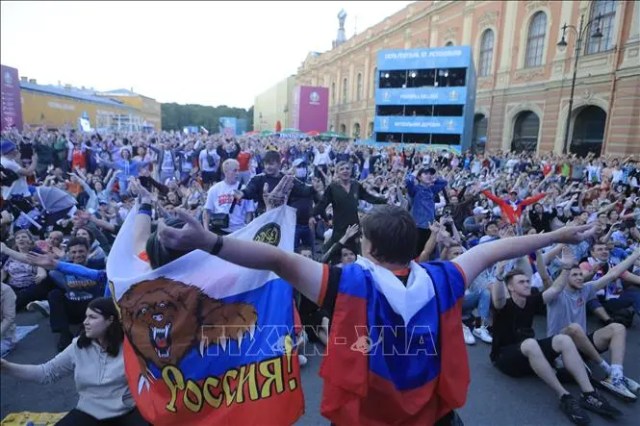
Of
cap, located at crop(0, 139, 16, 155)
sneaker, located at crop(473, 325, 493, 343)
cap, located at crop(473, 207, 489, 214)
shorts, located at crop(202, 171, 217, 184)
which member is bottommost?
sneaker, located at crop(473, 325, 493, 343)

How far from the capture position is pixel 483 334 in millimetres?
4926

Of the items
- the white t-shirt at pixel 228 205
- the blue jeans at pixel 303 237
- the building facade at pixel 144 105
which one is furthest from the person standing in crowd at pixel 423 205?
the building facade at pixel 144 105

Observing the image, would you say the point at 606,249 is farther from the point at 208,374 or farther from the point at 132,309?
the point at 132,309

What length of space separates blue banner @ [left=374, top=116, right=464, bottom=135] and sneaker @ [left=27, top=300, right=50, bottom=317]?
28.8m

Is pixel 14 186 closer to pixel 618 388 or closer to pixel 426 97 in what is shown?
pixel 618 388

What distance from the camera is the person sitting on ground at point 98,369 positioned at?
8.63 ft

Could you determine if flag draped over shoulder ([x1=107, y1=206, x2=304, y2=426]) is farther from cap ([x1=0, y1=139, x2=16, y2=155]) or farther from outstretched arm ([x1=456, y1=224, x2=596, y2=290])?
cap ([x1=0, y1=139, x2=16, y2=155])

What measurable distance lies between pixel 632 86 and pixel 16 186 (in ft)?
34.1

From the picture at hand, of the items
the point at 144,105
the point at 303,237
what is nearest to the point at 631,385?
the point at 303,237

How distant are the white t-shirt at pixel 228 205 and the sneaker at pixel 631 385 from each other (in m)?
4.43

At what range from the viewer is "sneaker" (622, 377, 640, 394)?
373cm

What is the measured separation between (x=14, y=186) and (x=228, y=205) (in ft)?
14.8

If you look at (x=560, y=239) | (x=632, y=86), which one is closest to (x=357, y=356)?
(x=560, y=239)

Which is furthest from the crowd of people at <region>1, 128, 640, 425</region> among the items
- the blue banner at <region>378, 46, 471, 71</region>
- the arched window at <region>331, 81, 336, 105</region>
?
the arched window at <region>331, 81, 336, 105</region>
